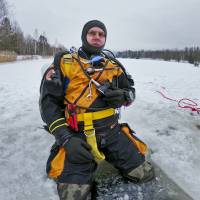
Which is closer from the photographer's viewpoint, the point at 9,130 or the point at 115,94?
the point at 115,94

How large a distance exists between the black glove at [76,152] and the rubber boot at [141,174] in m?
0.50

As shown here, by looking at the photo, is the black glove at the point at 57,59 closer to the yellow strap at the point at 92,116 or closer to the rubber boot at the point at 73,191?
the yellow strap at the point at 92,116

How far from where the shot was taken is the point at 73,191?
229cm

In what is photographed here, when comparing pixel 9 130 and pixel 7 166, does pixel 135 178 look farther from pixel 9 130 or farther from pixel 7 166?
pixel 9 130

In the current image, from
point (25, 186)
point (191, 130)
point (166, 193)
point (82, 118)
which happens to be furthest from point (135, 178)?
point (191, 130)

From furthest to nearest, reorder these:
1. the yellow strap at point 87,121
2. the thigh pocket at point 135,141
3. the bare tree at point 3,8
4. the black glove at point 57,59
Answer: the bare tree at point 3,8
the thigh pocket at point 135,141
the black glove at point 57,59
the yellow strap at point 87,121

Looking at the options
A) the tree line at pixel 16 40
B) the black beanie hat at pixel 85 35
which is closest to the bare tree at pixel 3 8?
the tree line at pixel 16 40

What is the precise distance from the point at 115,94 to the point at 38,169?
1242 mm

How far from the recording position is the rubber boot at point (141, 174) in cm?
263

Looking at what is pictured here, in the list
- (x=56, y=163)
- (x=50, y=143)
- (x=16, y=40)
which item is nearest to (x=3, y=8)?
(x=16, y=40)

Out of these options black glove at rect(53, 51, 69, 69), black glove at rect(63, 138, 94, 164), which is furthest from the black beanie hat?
black glove at rect(63, 138, 94, 164)

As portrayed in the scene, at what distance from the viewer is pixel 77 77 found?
2684mm

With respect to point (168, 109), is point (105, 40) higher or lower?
higher

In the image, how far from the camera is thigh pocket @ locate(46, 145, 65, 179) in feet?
8.10
